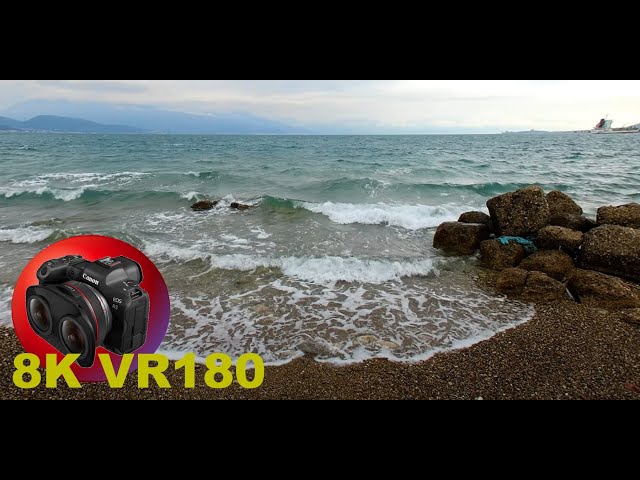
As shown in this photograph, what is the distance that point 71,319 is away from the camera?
88.0 inches

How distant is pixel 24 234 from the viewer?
33.0 feet

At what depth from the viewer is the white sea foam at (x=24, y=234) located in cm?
961

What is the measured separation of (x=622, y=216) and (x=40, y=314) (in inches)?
420

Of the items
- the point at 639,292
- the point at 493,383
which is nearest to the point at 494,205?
the point at 639,292

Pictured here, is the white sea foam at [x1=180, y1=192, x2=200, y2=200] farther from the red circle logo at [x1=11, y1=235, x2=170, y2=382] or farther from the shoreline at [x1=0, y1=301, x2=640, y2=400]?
the red circle logo at [x1=11, y1=235, x2=170, y2=382]

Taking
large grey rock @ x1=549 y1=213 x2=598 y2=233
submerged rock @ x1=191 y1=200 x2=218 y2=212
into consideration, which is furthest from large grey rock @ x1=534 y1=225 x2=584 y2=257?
submerged rock @ x1=191 y1=200 x2=218 y2=212

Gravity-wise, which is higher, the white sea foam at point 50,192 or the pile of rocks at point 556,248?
the white sea foam at point 50,192

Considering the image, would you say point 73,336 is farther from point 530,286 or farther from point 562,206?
point 562,206

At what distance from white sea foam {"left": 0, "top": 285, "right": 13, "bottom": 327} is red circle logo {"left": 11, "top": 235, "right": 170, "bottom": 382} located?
391cm

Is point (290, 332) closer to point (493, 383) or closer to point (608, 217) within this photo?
point (493, 383)

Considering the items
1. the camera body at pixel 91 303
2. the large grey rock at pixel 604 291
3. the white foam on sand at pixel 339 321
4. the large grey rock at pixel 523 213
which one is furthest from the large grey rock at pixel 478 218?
the camera body at pixel 91 303

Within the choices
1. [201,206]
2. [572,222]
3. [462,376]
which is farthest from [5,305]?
[572,222]

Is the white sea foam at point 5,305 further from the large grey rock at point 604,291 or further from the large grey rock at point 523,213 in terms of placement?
the large grey rock at point 523,213

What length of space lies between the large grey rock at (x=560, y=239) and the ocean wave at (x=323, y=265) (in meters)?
2.54
